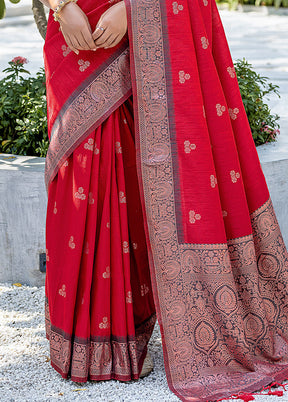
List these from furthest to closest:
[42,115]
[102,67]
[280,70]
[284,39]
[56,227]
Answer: [284,39] < [280,70] < [42,115] < [56,227] < [102,67]

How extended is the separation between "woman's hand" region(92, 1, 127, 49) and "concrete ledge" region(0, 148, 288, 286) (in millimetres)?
1080

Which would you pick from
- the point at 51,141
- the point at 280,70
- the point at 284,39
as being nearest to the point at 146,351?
the point at 51,141

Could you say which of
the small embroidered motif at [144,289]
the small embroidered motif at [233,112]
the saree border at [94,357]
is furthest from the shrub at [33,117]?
the saree border at [94,357]

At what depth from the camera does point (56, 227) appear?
224cm

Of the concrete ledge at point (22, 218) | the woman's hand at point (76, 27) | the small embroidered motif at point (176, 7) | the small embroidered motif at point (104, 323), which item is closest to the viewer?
the woman's hand at point (76, 27)

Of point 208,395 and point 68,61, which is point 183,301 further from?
point 68,61

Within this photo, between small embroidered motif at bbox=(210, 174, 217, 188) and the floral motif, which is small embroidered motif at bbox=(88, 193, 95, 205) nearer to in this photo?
the floral motif

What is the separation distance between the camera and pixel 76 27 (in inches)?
77.0

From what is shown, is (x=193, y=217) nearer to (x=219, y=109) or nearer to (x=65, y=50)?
(x=219, y=109)

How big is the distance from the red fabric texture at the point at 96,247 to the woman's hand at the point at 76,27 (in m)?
0.26

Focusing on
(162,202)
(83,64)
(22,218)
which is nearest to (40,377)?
(162,202)

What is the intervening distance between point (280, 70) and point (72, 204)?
5.41 metres

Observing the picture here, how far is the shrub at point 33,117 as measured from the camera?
3.35 meters

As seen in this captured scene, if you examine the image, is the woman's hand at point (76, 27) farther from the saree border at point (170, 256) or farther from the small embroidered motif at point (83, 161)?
the small embroidered motif at point (83, 161)
